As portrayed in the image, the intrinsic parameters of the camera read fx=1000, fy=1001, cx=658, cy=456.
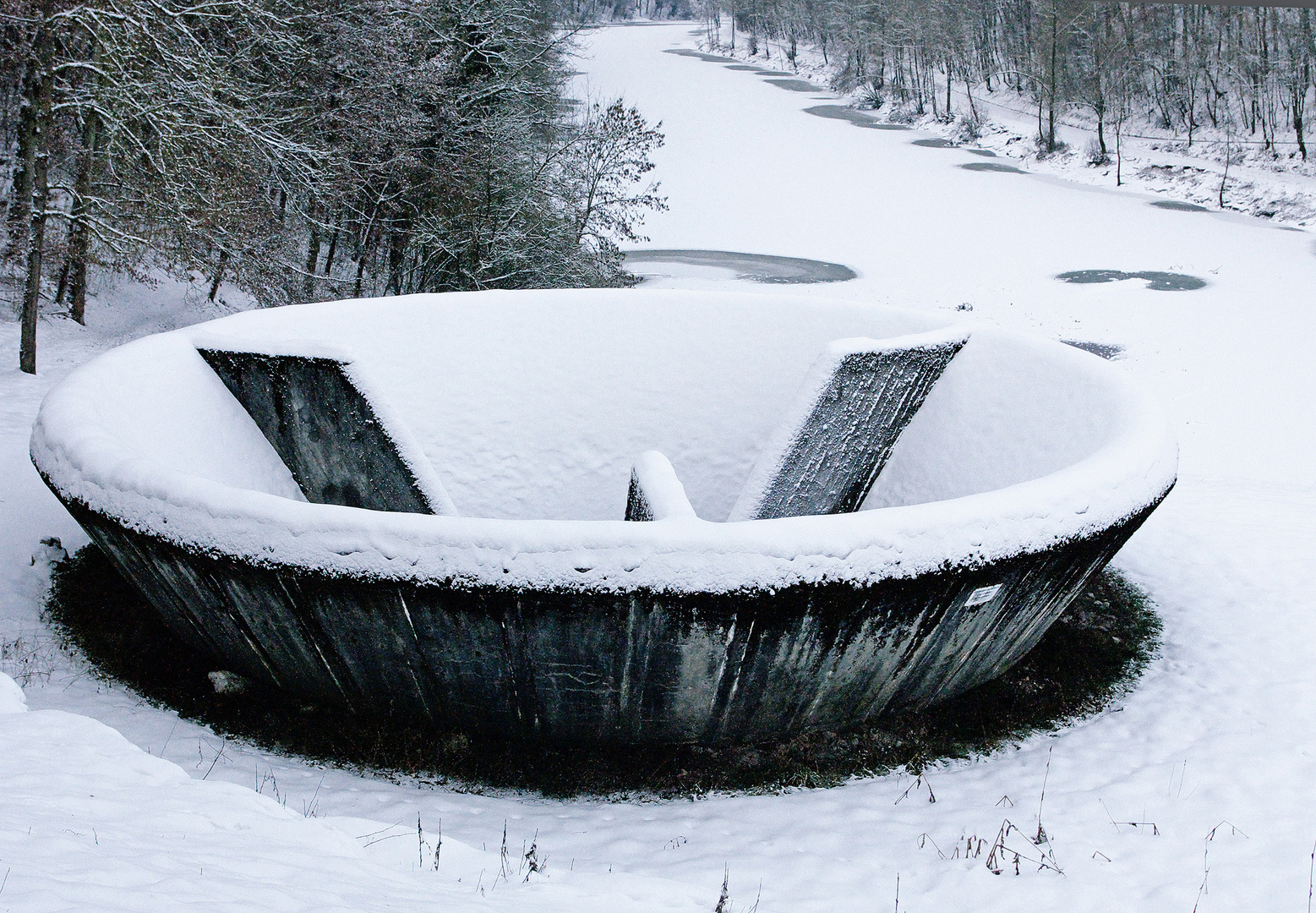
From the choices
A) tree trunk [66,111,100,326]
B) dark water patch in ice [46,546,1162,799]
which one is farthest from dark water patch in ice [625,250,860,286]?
dark water patch in ice [46,546,1162,799]

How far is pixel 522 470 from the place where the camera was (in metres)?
7.01

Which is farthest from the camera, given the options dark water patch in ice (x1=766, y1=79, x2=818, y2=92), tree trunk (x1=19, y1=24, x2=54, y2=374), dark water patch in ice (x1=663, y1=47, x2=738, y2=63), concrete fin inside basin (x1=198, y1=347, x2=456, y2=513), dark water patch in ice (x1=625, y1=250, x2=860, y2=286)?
dark water patch in ice (x1=663, y1=47, x2=738, y2=63)

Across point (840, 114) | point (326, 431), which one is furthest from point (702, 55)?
point (326, 431)

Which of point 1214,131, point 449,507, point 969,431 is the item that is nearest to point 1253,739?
point 969,431

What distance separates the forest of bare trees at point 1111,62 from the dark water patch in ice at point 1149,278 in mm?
9374

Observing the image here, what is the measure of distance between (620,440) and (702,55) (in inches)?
2524

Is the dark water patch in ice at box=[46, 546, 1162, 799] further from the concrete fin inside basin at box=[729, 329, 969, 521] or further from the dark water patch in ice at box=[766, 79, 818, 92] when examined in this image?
the dark water patch in ice at box=[766, 79, 818, 92]

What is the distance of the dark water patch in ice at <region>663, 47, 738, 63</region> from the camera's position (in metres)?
62.1

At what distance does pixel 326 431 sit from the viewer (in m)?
5.90

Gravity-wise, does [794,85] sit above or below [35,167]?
above

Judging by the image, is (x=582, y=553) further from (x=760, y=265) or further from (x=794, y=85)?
(x=794, y=85)

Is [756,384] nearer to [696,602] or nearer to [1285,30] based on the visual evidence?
[696,602]

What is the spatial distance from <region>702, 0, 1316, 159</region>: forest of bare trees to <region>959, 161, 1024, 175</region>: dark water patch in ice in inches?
70.9

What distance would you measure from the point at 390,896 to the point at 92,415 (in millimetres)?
3109
